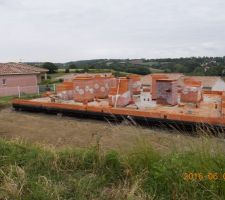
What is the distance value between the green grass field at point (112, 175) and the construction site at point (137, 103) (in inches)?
243

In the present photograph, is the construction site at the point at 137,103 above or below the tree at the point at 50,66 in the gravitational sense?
below

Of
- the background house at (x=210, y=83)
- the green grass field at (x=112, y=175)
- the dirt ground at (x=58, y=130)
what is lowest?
the dirt ground at (x=58, y=130)

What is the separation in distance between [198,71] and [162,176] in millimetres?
31463

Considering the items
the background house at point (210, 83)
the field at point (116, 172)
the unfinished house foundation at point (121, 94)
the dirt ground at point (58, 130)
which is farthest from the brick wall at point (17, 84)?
the field at point (116, 172)

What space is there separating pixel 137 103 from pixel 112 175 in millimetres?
10450

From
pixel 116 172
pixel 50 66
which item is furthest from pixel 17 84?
pixel 116 172

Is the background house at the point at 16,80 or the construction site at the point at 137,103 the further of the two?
the background house at the point at 16,80

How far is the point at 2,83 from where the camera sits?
23562 millimetres

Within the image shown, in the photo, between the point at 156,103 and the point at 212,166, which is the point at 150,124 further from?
the point at 212,166

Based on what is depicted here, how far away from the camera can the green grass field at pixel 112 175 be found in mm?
3053

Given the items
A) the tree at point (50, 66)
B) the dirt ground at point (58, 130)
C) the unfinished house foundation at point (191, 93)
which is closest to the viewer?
the dirt ground at point (58, 130)

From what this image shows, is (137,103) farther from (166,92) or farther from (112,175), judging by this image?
(112,175)

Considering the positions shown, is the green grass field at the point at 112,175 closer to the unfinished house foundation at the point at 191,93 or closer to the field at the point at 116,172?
the field at the point at 116,172

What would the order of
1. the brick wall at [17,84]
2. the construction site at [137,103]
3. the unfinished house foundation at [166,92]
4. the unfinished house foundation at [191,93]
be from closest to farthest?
the construction site at [137,103]
the unfinished house foundation at [166,92]
the unfinished house foundation at [191,93]
the brick wall at [17,84]
